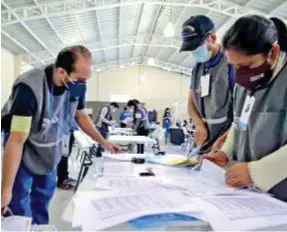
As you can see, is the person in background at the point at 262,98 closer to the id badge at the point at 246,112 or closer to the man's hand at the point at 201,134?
the id badge at the point at 246,112

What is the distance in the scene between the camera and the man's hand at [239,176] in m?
0.98

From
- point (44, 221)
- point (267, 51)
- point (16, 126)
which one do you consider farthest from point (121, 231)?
point (44, 221)

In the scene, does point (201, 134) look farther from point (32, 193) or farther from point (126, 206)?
point (126, 206)

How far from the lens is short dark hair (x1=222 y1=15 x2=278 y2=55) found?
96 cm

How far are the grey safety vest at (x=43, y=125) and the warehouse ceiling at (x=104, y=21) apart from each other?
4824mm

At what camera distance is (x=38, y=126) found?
4.95ft

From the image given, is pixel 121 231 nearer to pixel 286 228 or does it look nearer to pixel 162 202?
pixel 162 202

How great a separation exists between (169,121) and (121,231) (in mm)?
14256

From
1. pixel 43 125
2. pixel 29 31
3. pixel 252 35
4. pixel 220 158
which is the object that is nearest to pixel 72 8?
pixel 29 31

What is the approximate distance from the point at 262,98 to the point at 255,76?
0.06 m

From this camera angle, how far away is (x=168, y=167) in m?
1.43

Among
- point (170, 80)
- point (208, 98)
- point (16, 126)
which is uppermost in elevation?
point (170, 80)

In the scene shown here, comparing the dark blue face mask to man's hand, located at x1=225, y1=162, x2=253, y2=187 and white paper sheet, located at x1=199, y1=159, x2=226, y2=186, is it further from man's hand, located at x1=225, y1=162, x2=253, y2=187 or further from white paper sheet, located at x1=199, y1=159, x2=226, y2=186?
man's hand, located at x1=225, y1=162, x2=253, y2=187

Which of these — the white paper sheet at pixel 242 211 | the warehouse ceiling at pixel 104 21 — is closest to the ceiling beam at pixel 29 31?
the warehouse ceiling at pixel 104 21
